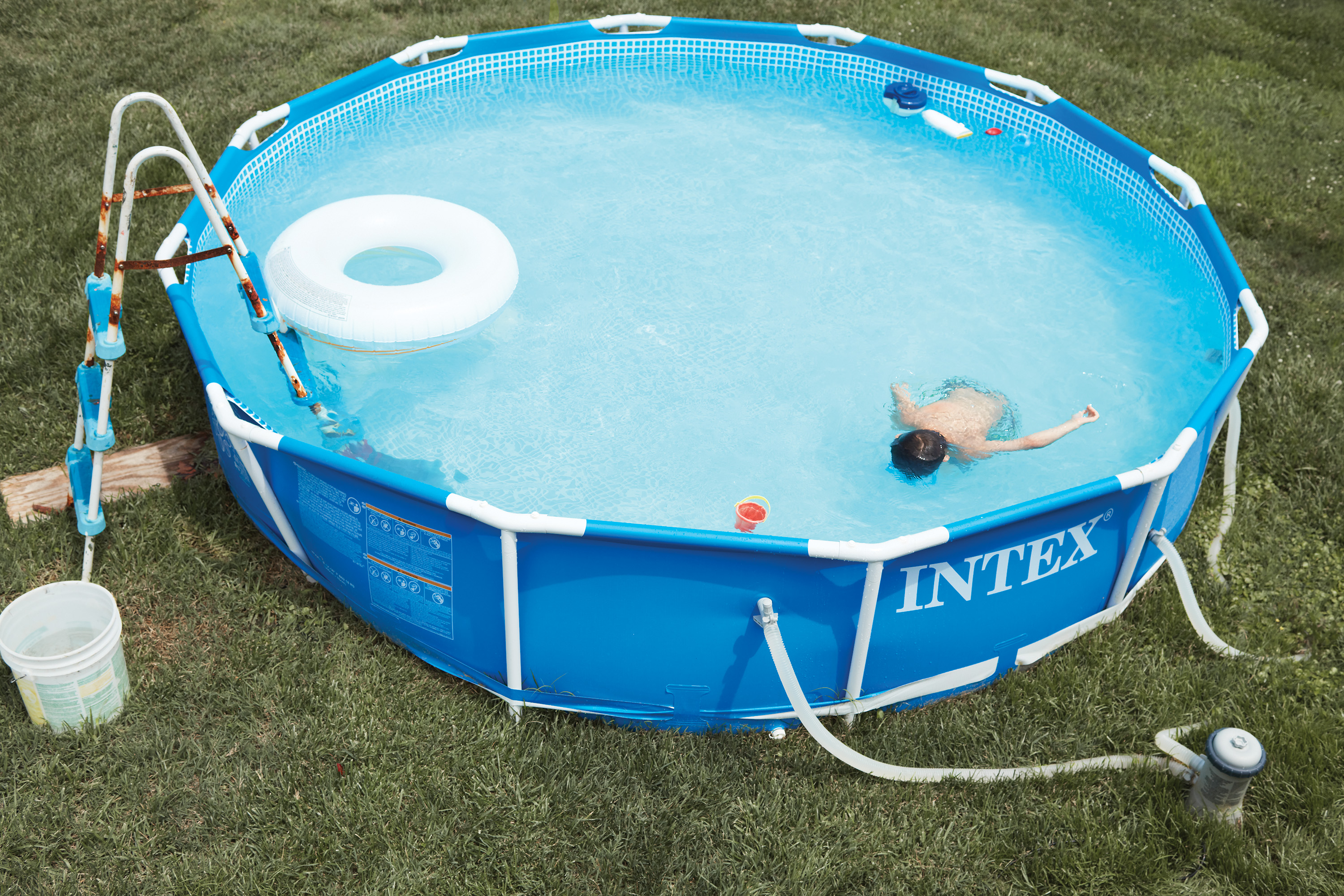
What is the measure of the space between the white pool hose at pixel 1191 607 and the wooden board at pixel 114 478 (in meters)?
4.03

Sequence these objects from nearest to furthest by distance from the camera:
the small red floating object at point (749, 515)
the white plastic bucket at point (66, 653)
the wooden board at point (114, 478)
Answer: the white plastic bucket at point (66, 653) < the small red floating object at point (749, 515) < the wooden board at point (114, 478)

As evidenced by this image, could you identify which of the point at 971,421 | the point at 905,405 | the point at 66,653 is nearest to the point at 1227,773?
the point at 971,421

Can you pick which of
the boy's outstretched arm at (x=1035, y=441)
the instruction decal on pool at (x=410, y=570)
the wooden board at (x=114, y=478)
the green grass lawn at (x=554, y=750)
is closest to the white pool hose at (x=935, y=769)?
the green grass lawn at (x=554, y=750)

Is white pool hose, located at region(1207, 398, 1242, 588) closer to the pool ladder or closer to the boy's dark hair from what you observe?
the boy's dark hair

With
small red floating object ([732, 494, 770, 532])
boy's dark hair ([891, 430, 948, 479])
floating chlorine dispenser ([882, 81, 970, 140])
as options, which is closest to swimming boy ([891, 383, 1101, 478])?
boy's dark hair ([891, 430, 948, 479])

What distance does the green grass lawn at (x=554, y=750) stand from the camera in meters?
3.35

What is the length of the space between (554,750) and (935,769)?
4.30 feet

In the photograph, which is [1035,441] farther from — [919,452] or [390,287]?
[390,287]

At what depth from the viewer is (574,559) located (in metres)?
3.40

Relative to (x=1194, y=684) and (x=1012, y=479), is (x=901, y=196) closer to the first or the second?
(x=1012, y=479)

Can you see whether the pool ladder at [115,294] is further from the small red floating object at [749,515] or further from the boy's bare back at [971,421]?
the boy's bare back at [971,421]

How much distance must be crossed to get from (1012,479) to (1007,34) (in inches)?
215

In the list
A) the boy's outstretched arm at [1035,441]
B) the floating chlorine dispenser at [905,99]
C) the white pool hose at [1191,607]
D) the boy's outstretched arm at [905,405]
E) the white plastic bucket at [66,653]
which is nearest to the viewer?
the white plastic bucket at [66,653]

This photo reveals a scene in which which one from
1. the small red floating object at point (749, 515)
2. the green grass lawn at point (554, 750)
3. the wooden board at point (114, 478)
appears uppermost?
the small red floating object at point (749, 515)
